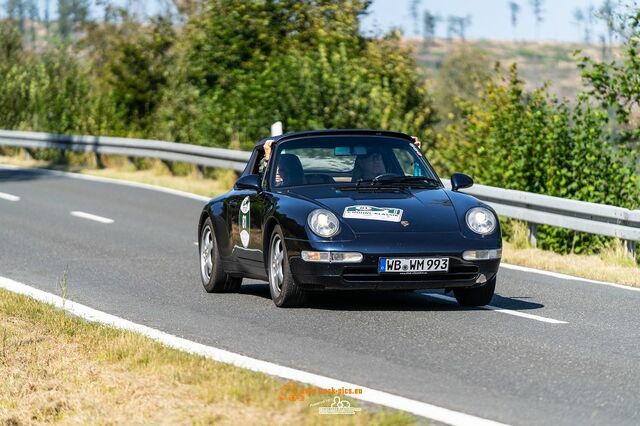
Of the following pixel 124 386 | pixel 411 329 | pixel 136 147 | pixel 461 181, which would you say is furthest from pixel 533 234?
pixel 136 147

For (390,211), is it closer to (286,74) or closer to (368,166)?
(368,166)

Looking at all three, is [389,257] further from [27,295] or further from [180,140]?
[180,140]

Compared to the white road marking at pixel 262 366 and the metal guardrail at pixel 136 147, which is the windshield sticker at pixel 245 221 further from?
→ the metal guardrail at pixel 136 147

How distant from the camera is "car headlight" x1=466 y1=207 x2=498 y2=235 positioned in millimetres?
10328

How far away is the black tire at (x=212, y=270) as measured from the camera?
12.0 meters

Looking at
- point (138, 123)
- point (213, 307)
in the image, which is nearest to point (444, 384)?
point (213, 307)

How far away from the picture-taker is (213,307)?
35.8 ft

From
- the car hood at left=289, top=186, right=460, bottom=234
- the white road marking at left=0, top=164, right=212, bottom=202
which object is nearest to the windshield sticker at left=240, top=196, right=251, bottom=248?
the car hood at left=289, top=186, right=460, bottom=234

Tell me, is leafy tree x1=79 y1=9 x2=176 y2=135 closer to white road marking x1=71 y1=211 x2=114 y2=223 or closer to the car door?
white road marking x1=71 y1=211 x2=114 y2=223

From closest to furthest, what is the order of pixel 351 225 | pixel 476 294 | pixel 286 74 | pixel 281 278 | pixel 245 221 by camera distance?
1. pixel 351 225
2. pixel 281 278
3. pixel 476 294
4. pixel 245 221
5. pixel 286 74

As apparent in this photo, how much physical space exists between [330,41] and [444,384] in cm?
2405

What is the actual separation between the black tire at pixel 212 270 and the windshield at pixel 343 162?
1120 mm

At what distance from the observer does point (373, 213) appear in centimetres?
1022

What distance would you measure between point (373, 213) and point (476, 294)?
1.19 metres
